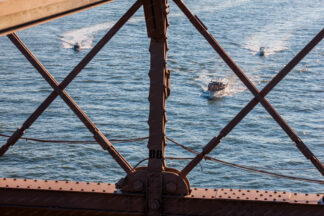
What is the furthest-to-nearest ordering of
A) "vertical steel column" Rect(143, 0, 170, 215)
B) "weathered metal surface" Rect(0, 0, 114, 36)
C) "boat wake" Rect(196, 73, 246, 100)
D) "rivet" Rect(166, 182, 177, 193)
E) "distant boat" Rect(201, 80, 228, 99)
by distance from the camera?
"boat wake" Rect(196, 73, 246, 100) → "distant boat" Rect(201, 80, 228, 99) → "rivet" Rect(166, 182, 177, 193) → "vertical steel column" Rect(143, 0, 170, 215) → "weathered metal surface" Rect(0, 0, 114, 36)

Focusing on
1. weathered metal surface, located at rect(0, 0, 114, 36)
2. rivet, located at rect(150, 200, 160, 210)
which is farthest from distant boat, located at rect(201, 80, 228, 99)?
weathered metal surface, located at rect(0, 0, 114, 36)

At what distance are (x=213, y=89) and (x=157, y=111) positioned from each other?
4856cm

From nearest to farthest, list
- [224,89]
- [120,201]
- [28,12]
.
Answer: [28,12]
[120,201]
[224,89]

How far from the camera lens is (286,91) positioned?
55781mm

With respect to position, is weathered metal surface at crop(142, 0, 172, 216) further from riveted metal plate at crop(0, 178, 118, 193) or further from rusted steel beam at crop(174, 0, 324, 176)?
riveted metal plate at crop(0, 178, 118, 193)

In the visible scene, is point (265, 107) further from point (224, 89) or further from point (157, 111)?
point (224, 89)

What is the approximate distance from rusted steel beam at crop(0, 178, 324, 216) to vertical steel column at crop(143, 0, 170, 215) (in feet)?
0.41

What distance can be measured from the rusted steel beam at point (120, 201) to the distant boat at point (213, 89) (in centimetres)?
4840

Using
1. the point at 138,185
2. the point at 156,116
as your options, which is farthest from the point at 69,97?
the point at 138,185

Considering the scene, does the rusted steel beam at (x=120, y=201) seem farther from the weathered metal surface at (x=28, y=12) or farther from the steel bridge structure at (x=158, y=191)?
the weathered metal surface at (x=28, y=12)

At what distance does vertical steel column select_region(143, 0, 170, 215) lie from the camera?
237 inches

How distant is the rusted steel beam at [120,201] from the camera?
6.09 metres

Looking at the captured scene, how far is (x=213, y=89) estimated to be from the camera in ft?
179

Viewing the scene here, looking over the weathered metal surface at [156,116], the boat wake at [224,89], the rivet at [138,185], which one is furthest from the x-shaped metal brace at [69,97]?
the boat wake at [224,89]
